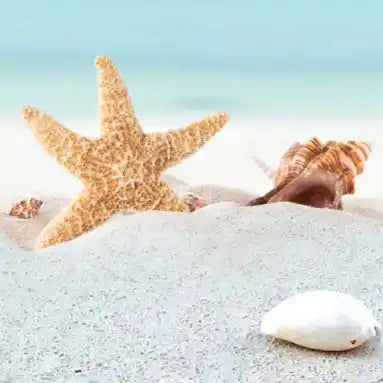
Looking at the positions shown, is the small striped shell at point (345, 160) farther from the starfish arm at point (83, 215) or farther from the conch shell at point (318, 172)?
the starfish arm at point (83, 215)

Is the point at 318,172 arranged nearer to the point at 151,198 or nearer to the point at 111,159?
the point at 151,198

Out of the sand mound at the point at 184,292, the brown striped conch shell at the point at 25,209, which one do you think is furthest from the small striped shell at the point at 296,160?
the brown striped conch shell at the point at 25,209

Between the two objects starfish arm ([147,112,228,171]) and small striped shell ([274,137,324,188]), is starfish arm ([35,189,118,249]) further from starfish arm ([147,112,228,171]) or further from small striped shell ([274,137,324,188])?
small striped shell ([274,137,324,188])

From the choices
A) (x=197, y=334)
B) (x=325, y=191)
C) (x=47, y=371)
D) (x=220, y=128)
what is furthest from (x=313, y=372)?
(x=220, y=128)

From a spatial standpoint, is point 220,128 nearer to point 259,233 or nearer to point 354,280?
point 259,233

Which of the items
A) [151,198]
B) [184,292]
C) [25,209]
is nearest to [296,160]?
[151,198]
